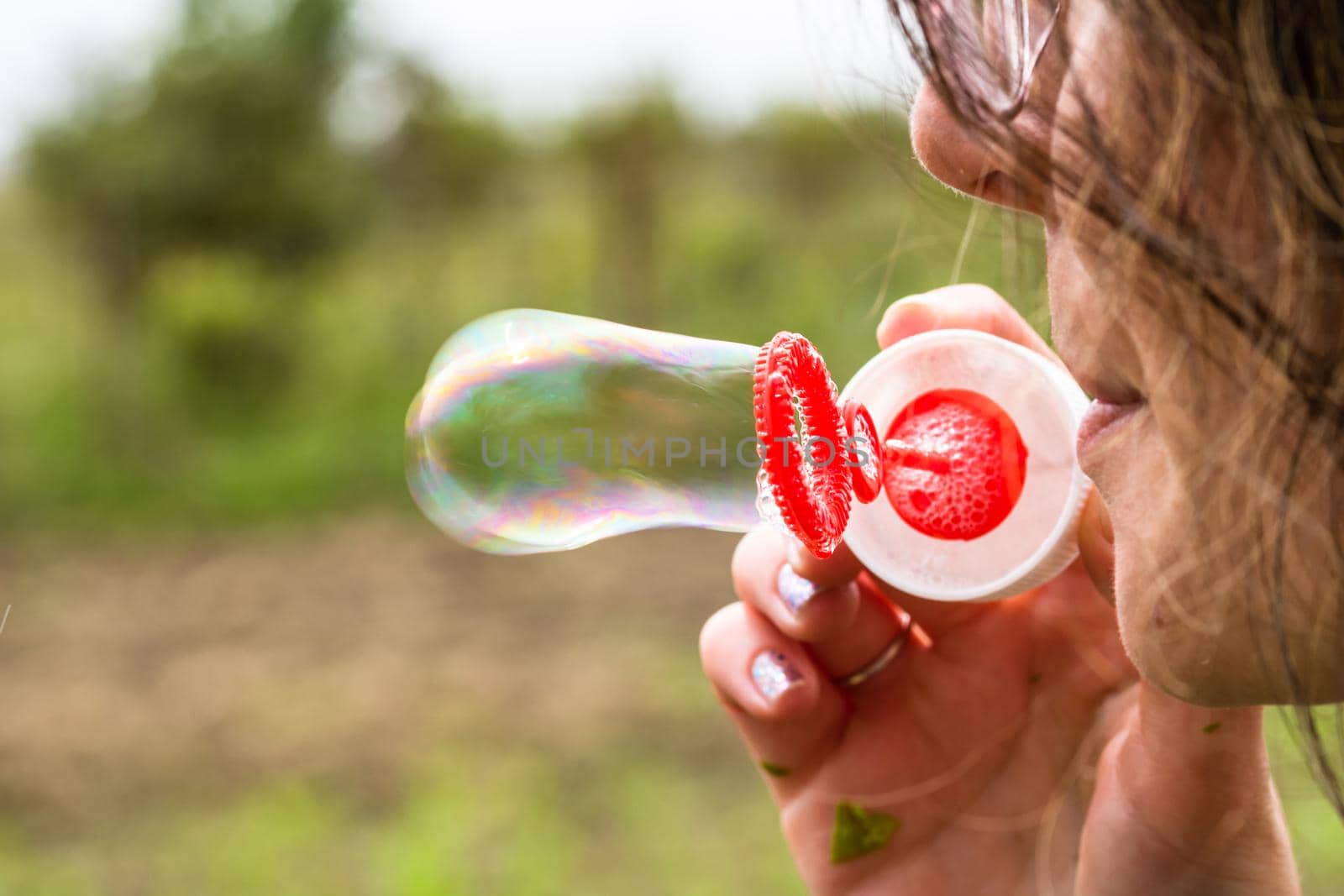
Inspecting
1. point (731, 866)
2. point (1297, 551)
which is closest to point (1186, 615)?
point (1297, 551)

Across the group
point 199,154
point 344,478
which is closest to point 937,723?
point 344,478

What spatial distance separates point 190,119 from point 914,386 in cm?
356

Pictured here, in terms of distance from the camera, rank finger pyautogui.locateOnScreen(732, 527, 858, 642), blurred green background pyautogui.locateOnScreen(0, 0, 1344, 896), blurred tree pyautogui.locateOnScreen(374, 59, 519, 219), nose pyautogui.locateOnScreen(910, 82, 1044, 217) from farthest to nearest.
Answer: blurred tree pyautogui.locateOnScreen(374, 59, 519, 219)
blurred green background pyautogui.locateOnScreen(0, 0, 1344, 896)
finger pyautogui.locateOnScreen(732, 527, 858, 642)
nose pyautogui.locateOnScreen(910, 82, 1044, 217)

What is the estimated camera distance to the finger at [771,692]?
2.77 feet

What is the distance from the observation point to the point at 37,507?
11.8 feet

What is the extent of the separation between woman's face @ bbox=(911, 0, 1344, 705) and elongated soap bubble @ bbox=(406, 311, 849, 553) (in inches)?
10.3

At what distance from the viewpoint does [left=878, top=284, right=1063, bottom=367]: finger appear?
2.66 feet

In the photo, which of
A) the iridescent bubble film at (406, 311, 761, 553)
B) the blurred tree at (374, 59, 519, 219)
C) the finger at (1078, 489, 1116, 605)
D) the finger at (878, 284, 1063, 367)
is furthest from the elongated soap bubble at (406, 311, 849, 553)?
the blurred tree at (374, 59, 519, 219)

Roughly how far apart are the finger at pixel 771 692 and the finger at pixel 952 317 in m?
0.23

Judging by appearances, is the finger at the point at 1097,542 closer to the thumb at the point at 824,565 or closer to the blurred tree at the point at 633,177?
the thumb at the point at 824,565

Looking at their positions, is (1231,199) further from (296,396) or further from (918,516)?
(296,396)

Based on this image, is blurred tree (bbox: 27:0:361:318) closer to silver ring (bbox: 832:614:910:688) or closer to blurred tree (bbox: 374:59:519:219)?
blurred tree (bbox: 374:59:519:219)

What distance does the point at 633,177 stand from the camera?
463 cm

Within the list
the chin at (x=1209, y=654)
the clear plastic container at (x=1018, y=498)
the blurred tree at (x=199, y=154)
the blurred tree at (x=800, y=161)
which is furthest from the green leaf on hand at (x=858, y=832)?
the blurred tree at (x=800, y=161)
